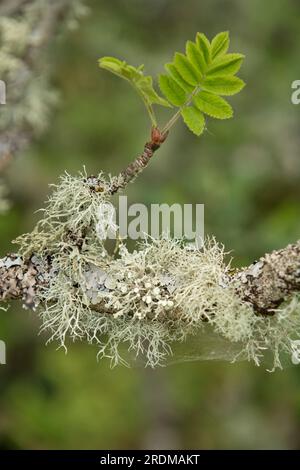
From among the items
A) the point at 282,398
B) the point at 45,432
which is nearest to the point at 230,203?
the point at 282,398

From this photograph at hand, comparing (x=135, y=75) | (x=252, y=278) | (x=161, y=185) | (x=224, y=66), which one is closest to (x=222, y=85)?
(x=224, y=66)

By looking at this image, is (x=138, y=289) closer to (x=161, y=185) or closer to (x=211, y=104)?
(x=211, y=104)

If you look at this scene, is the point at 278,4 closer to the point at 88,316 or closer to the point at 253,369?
the point at 253,369

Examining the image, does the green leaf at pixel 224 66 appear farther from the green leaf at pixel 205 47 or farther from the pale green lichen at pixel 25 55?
the pale green lichen at pixel 25 55

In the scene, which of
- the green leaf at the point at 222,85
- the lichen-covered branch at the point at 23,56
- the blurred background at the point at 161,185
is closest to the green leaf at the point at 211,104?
the green leaf at the point at 222,85

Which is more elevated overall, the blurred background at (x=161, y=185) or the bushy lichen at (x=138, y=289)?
the blurred background at (x=161, y=185)
